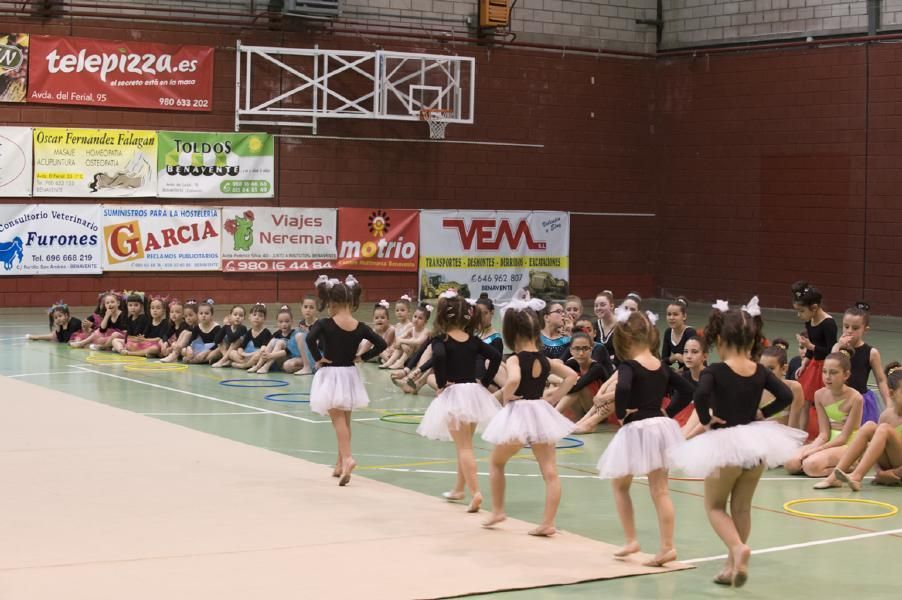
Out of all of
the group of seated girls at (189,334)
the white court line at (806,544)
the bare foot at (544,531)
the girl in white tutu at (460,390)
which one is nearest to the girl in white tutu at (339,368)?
the girl in white tutu at (460,390)

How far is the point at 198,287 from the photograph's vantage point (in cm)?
2261

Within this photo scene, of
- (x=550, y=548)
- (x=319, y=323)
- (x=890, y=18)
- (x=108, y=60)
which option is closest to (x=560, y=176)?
(x=890, y=18)

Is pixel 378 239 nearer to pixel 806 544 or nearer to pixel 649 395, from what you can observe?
pixel 806 544

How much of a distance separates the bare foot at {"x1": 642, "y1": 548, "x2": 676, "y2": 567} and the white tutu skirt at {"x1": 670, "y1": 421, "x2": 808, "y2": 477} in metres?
0.58

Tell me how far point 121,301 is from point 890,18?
14.5 metres

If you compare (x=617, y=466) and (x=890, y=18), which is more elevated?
(x=890, y=18)

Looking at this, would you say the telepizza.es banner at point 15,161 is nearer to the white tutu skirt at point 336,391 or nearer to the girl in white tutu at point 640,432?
the white tutu skirt at point 336,391

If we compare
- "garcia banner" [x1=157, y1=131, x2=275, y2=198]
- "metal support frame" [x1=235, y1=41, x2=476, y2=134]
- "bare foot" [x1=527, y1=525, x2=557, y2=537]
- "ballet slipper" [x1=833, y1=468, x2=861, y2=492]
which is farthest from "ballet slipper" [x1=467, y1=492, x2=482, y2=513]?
"garcia banner" [x1=157, y1=131, x2=275, y2=198]

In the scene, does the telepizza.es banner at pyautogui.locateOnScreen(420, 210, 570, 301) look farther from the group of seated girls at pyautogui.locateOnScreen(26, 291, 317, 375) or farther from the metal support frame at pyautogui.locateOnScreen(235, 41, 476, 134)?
the group of seated girls at pyautogui.locateOnScreen(26, 291, 317, 375)

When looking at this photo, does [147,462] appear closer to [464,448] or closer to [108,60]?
[464,448]

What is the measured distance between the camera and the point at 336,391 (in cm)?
885

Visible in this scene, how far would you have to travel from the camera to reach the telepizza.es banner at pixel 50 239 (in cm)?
2094

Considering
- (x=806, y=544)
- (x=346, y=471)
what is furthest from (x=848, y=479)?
(x=346, y=471)

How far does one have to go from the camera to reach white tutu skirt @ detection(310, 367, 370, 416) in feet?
29.0
